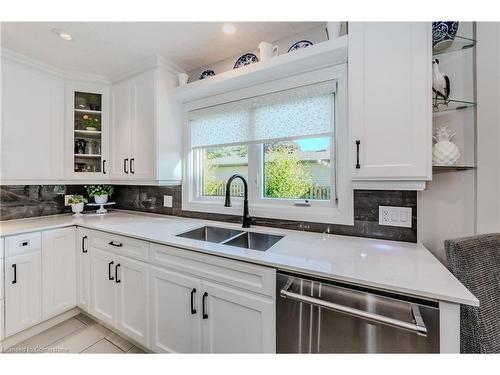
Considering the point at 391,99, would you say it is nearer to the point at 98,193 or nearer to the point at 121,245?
the point at 121,245

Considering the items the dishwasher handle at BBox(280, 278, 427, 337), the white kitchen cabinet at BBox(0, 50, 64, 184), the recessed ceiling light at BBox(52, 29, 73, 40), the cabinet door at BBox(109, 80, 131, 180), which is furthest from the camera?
the cabinet door at BBox(109, 80, 131, 180)

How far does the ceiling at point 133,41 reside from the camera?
156cm

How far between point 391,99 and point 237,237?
4.18ft

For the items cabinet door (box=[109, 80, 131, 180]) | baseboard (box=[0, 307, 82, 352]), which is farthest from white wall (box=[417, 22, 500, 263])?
baseboard (box=[0, 307, 82, 352])

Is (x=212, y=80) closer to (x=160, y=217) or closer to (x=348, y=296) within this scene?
(x=160, y=217)

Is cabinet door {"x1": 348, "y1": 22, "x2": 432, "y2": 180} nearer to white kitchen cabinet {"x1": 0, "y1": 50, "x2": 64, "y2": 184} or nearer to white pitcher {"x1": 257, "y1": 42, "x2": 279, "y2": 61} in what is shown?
white pitcher {"x1": 257, "y1": 42, "x2": 279, "y2": 61}

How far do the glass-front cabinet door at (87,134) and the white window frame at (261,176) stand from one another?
3.05 feet

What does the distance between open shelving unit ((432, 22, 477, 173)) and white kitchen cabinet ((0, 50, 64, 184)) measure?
120 inches

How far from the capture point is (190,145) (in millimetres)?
2199

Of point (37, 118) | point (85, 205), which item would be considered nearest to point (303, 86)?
point (37, 118)

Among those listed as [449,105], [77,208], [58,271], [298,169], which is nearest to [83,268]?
[58,271]

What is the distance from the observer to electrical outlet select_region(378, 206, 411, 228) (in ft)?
4.40
